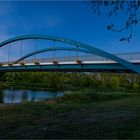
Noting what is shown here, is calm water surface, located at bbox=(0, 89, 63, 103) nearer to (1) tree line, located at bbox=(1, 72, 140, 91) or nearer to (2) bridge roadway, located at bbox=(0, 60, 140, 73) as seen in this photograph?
(2) bridge roadway, located at bbox=(0, 60, 140, 73)

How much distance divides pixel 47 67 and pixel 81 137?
27.6 meters

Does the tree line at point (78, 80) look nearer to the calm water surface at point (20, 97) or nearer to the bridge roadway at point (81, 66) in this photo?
the bridge roadway at point (81, 66)

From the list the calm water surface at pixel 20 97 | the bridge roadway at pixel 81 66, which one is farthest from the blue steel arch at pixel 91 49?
the calm water surface at pixel 20 97

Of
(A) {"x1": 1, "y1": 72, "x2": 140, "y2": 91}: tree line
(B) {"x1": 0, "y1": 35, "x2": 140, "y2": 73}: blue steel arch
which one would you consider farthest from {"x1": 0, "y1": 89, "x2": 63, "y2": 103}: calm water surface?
(A) {"x1": 1, "y1": 72, "x2": 140, "y2": 91}: tree line

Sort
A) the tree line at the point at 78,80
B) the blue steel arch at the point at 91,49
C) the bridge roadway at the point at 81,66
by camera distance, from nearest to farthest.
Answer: the blue steel arch at the point at 91,49
the bridge roadway at the point at 81,66
the tree line at the point at 78,80

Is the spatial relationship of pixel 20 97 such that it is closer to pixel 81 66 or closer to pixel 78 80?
pixel 81 66

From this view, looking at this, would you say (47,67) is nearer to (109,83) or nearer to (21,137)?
(109,83)

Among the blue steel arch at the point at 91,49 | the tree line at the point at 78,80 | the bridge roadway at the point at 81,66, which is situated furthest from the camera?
the tree line at the point at 78,80

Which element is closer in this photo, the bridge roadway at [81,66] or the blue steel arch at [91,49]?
the blue steel arch at [91,49]

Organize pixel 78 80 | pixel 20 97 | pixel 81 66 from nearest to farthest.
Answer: pixel 81 66 → pixel 20 97 → pixel 78 80

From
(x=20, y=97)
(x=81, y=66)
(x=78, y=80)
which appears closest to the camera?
(x=81, y=66)

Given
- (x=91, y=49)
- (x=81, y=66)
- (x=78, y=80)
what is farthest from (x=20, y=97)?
(x=78, y=80)

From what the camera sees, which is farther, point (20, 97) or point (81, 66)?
point (20, 97)

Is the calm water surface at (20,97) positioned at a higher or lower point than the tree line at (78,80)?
lower
